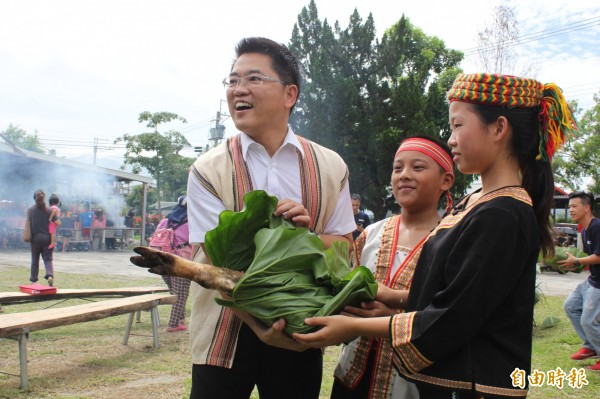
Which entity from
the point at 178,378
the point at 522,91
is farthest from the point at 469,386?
the point at 178,378

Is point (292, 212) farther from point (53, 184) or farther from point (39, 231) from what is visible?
point (53, 184)

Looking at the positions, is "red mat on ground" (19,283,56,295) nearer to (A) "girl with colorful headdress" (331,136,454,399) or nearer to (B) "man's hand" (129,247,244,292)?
(A) "girl with colorful headdress" (331,136,454,399)

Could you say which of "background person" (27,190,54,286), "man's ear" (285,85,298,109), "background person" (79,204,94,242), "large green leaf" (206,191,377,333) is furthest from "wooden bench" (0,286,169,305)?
"background person" (79,204,94,242)

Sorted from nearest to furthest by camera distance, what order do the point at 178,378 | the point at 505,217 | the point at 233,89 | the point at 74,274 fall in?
the point at 505,217 → the point at 233,89 → the point at 178,378 → the point at 74,274

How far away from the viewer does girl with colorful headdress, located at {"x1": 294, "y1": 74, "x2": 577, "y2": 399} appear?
1.66m

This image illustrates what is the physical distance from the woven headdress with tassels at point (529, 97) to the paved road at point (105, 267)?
1128 cm

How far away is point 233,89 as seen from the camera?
2.34 metres

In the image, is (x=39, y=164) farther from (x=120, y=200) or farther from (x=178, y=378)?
(x=178, y=378)

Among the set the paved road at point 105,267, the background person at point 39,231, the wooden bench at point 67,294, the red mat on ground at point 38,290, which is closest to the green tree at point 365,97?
the paved road at point 105,267

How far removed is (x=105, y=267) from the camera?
15719mm

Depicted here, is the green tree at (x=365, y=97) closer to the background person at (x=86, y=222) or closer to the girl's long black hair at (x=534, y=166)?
the background person at (x=86, y=222)

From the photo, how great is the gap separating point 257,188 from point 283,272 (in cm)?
56

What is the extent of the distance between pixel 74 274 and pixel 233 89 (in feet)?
40.8

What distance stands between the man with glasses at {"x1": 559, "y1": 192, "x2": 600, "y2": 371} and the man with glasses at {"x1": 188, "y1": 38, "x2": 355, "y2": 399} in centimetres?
462
